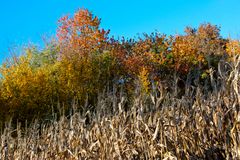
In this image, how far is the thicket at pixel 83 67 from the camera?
63.5 feet

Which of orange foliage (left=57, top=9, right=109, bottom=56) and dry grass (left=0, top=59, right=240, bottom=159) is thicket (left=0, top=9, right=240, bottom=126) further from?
dry grass (left=0, top=59, right=240, bottom=159)

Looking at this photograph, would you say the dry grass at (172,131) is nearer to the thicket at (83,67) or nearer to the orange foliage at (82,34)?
the thicket at (83,67)

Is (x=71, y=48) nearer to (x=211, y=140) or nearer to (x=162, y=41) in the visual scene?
(x=162, y=41)

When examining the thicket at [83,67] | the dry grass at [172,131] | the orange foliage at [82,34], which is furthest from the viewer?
the orange foliage at [82,34]

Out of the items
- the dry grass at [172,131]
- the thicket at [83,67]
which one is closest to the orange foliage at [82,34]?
the thicket at [83,67]

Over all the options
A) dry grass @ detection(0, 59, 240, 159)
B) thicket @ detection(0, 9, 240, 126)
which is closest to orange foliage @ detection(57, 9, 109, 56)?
thicket @ detection(0, 9, 240, 126)

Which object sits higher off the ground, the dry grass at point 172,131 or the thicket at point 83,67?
the thicket at point 83,67

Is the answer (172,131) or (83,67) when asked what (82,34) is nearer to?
(83,67)

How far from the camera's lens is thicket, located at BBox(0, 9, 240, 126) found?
1934cm

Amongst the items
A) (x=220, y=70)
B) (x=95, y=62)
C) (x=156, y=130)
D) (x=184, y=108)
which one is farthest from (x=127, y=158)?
(x=95, y=62)

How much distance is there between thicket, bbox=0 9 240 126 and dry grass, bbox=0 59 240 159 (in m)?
9.85

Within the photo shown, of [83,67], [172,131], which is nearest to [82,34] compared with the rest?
[83,67]

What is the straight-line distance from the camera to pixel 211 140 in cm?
378

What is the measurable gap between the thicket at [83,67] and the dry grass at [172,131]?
9.85 meters
